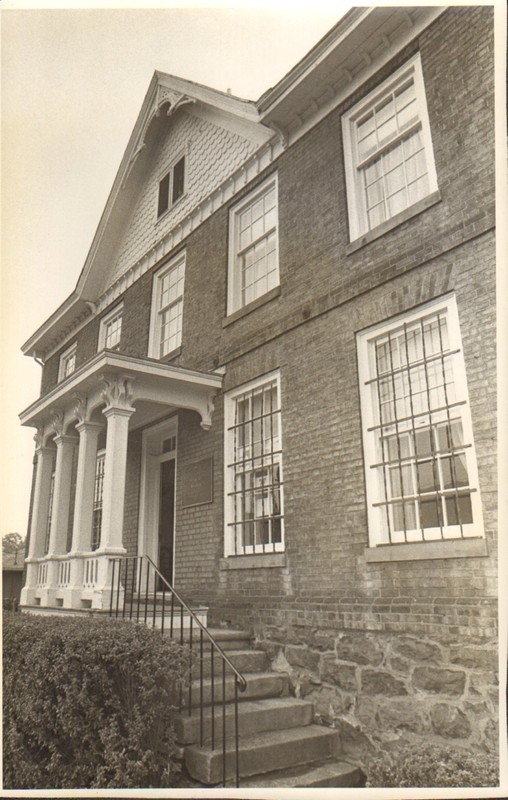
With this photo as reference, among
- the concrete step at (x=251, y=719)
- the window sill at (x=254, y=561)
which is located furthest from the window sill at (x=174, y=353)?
the concrete step at (x=251, y=719)

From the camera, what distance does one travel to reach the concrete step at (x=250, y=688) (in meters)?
5.52

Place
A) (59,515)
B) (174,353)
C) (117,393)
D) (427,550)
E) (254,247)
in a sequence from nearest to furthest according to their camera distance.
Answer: (427,550) < (117,393) < (254,247) < (59,515) < (174,353)

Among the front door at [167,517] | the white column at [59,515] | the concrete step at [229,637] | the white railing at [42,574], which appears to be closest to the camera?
the concrete step at [229,637]

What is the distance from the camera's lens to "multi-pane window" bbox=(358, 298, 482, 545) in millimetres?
5266

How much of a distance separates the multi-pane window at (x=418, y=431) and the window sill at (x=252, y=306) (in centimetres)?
184

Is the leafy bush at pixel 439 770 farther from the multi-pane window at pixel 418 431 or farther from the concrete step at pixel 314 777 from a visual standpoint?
the multi-pane window at pixel 418 431

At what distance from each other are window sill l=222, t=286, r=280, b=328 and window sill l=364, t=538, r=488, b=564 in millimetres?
3544

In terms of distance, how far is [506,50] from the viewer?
4879 mm

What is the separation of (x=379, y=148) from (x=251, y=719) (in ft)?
19.7

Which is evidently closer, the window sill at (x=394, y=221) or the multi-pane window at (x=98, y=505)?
the window sill at (x=394, y=221)

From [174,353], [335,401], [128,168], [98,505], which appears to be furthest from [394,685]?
[128,168]

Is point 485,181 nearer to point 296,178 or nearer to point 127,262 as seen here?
point 296,178

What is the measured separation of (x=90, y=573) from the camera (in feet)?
26.0

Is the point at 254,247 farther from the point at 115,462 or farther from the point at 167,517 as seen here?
the point at 167,517
